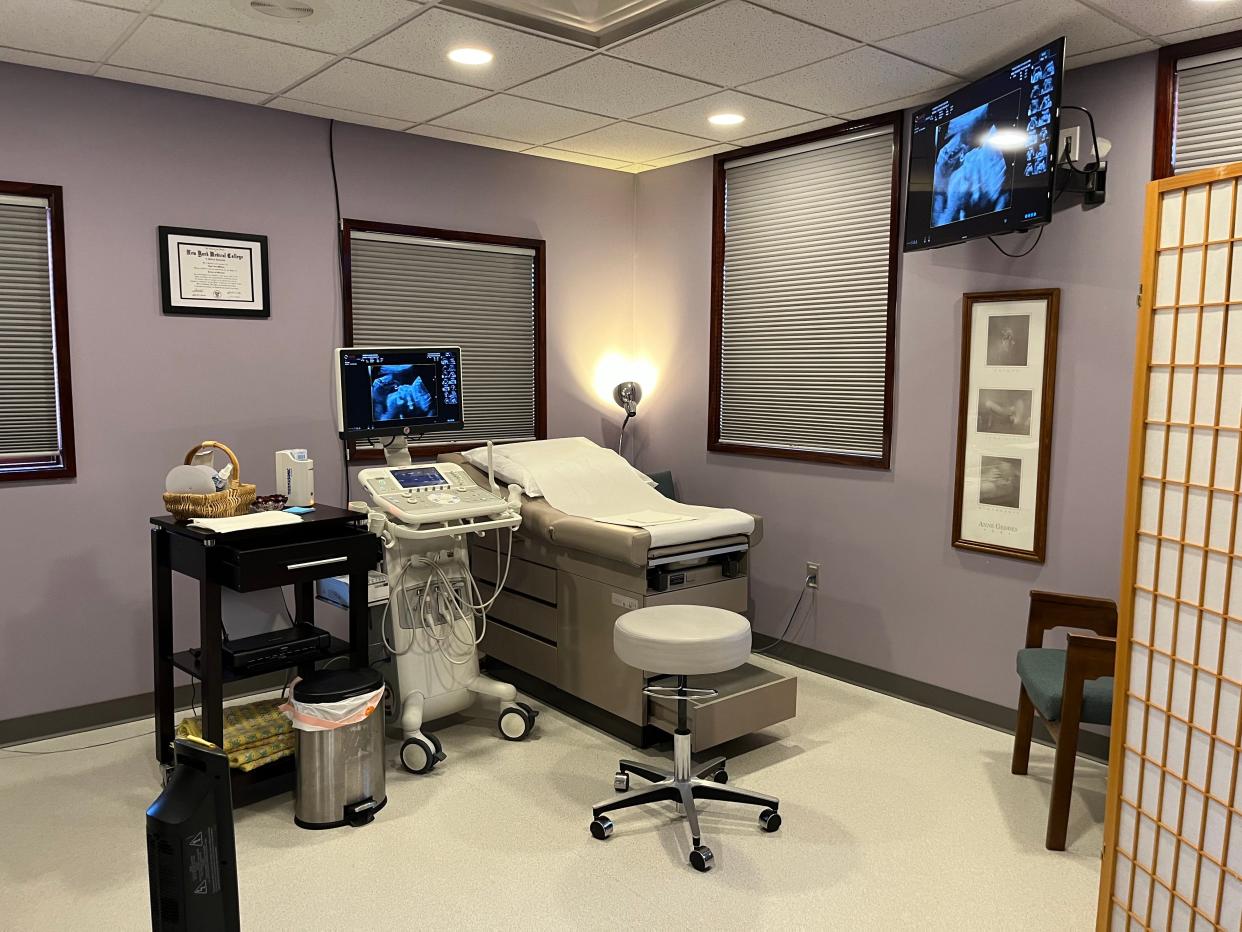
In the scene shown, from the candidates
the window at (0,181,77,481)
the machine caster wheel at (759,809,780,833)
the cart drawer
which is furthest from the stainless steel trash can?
the window at (0,181,77,481)

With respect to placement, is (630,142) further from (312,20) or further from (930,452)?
(930,452)

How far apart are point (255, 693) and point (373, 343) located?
5.31 ft

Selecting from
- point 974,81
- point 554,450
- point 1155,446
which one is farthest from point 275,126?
point 1155,446

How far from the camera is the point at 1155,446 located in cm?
184

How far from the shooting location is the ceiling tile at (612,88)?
3299mm

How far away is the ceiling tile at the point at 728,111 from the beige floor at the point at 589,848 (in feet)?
8.17

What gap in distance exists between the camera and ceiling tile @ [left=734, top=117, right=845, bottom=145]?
399 centimetres

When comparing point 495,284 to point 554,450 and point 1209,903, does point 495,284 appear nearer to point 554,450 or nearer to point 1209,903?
point 554,450

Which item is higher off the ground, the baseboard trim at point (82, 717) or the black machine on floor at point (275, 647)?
the black machine on floor at point (275, 647)

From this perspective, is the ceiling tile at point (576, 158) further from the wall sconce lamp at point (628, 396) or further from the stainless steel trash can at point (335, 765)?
the stainless steel trash can at point (335, 765)

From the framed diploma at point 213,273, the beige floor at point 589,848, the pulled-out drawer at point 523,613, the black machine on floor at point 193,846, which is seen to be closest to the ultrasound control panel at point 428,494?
the pulled-out drawer at point 523,613

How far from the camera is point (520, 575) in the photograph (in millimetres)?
3904

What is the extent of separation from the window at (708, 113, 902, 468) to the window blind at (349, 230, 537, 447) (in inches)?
A: 38.5

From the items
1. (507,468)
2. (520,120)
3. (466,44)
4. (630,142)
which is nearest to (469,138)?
(520,120)
